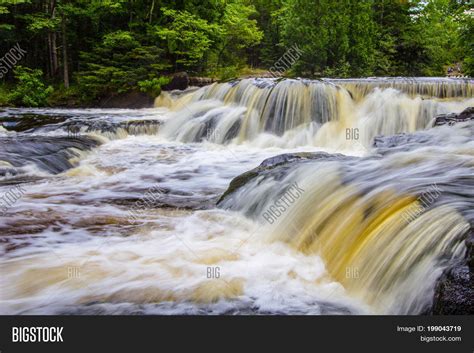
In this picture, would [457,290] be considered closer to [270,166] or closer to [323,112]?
[270,166]

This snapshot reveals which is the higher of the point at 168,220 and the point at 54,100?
the point at 54,100

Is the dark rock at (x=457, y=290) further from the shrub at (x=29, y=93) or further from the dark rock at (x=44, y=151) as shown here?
the shrub at (x=29, y=93)

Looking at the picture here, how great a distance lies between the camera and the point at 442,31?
84.9ft

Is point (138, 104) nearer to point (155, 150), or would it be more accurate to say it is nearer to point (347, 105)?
point (155, 150)

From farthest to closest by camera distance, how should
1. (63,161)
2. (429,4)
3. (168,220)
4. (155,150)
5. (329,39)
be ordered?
(429,4) → (329,39) → (155,150) → (63,161) → (168,220)

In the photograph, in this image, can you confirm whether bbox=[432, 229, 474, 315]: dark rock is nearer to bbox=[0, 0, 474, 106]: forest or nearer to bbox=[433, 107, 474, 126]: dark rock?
bbox=[433, 107, 474, 126]: dark rock

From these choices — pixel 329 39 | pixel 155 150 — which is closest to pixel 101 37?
pixel 329 39

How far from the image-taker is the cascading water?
345 cm

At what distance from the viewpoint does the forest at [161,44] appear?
1722 centimetres

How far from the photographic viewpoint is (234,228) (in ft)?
16.5

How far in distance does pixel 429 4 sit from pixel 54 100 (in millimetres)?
21357

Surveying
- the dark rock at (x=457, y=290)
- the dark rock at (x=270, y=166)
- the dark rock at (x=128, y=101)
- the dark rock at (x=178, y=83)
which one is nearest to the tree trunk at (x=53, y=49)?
the dark rock at (x=128, y=101)

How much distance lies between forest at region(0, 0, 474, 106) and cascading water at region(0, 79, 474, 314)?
8.87 m

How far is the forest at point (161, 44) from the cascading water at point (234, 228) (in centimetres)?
887
